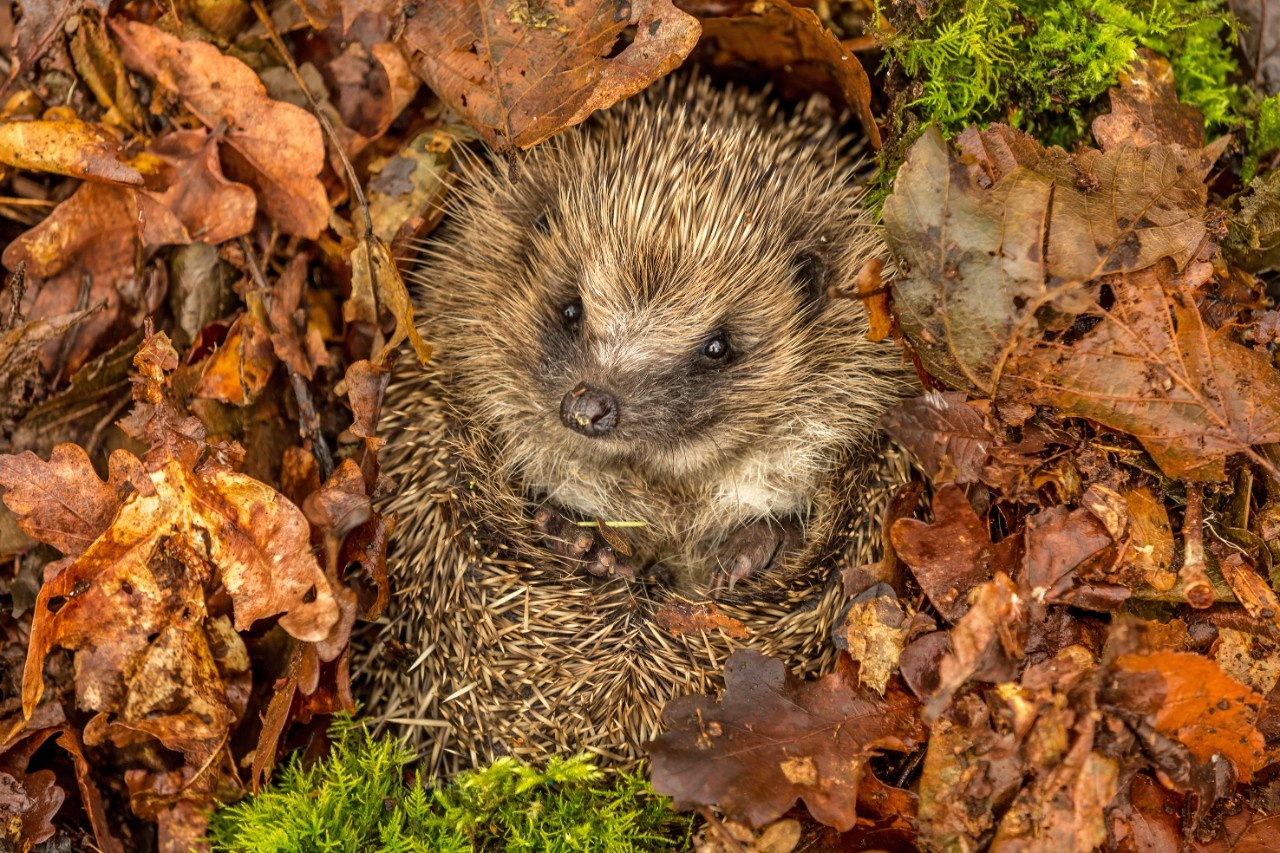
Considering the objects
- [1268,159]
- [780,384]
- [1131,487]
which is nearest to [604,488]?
[780,384]

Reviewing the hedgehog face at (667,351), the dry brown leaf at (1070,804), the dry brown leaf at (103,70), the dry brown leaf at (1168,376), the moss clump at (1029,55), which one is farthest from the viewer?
the dry brown leaf at (103,70)

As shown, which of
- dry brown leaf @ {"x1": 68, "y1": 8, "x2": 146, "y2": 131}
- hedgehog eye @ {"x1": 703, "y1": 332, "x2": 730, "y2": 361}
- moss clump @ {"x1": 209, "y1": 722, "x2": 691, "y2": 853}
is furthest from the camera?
dry brown leaf @ {"x1": 68, "y1": 8, "x2": 146, "y2": 131}

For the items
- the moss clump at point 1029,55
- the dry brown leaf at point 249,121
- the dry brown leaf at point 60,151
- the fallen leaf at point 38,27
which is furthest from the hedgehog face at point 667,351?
the fallen leaf at point 38,27

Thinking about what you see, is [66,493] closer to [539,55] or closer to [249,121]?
[249,121]

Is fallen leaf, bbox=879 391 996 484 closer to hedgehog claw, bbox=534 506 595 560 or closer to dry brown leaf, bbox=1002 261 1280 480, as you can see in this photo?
dry brown leaf, bbox=1002 261 1280 480

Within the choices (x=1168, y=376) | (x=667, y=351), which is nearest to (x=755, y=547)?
(x=667, y=351)

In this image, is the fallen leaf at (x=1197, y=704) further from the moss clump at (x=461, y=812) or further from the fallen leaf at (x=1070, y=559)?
the moss clump at (x=461, y=812)

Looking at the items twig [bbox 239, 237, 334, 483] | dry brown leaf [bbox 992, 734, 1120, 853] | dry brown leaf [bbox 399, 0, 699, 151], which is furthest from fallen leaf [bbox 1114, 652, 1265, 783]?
twig [bbox 239, 237, 334, 483]
